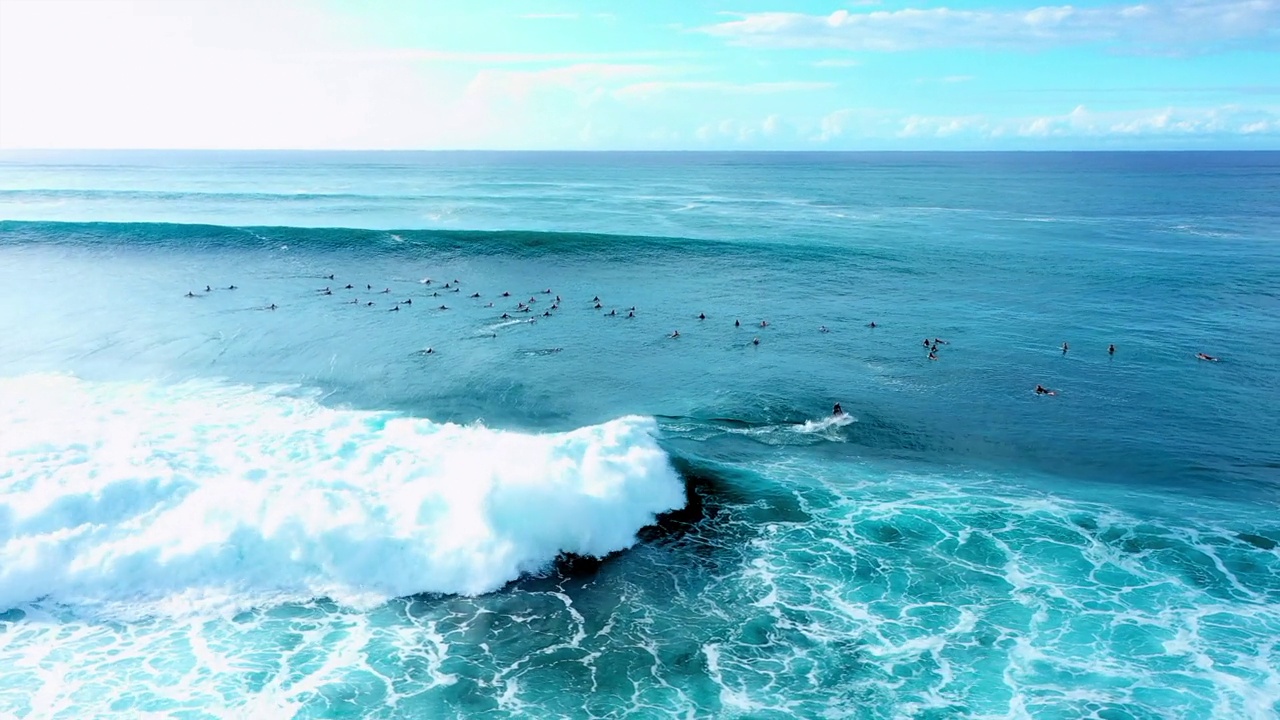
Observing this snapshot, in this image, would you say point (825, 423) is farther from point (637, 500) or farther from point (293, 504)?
point (293, 504)

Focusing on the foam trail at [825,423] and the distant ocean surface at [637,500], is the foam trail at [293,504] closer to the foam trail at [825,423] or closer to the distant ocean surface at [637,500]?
the distant ocean surface at [637,500]

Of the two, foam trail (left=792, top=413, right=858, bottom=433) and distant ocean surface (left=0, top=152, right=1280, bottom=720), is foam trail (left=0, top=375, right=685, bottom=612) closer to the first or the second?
distant ocean surface (left=0, top=152, right=1280, bottom=720)

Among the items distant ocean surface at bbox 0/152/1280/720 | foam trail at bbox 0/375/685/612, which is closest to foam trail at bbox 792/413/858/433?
distant ocean surface at bbox 0/152/1280/720

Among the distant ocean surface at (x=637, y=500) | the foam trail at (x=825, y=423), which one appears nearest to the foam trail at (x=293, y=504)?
the distant ocean surface at (x=637, y=500)

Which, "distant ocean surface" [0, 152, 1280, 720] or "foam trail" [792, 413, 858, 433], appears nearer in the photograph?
"distant ocean surface" [0, 152, 1280, 720]

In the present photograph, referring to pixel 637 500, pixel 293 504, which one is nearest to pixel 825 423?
pixel 637 500
